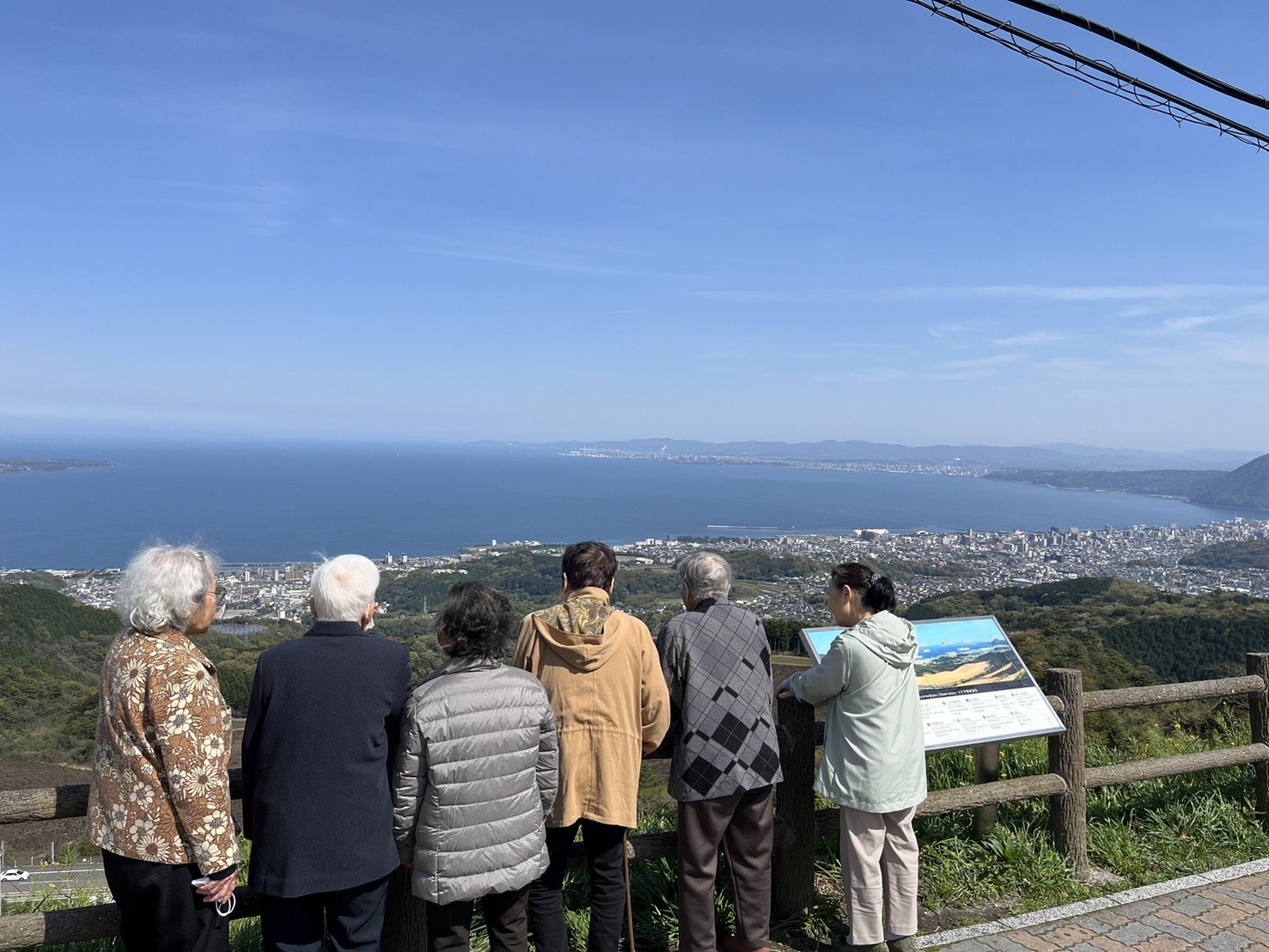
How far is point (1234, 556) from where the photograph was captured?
5816 centimetres

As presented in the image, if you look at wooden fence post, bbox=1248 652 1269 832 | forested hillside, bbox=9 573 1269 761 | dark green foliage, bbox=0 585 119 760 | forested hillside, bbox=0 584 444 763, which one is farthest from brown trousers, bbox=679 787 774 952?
dark green foliage, bbox=0 585 119 760

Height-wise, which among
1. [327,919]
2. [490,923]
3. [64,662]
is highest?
[327,919]

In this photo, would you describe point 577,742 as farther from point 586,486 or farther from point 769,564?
point 586,486

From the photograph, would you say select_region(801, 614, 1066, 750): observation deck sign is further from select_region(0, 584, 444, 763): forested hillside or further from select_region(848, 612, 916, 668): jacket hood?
select_region(0, 584, 444, 763): forested hillside

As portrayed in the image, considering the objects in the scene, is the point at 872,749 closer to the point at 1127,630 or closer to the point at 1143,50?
the point at 1143,50

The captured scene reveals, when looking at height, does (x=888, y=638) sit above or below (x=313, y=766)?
above

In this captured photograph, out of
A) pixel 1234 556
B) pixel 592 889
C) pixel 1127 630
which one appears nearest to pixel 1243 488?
pixel 1234 556

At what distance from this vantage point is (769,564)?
135 ft

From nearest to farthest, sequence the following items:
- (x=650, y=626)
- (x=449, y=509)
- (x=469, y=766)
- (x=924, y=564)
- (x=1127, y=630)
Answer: (x=469, y=766) < (x=650, y=626) < (x=1127, y=630) < (x=924, y=564) < (x=449, y=509)

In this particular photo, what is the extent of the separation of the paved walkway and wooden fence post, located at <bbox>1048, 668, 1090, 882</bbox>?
303mm

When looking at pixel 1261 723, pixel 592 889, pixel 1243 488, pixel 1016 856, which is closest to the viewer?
pixel 592 889

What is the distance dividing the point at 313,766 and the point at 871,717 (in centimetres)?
204

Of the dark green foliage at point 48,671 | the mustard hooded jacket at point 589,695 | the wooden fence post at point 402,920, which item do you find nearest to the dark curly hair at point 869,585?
the mustard hooded jacket at point 589,695

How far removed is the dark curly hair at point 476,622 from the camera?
2557 mm
